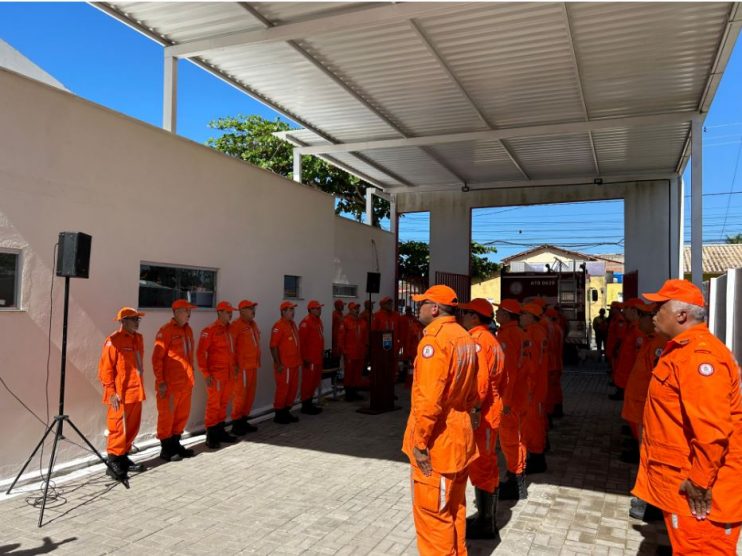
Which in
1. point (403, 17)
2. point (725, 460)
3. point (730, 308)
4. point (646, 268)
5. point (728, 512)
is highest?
point (403, 17)

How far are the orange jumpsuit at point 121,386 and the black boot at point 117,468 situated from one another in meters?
0.06

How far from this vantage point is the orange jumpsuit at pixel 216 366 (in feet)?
24.3

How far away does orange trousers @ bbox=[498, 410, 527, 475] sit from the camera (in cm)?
546

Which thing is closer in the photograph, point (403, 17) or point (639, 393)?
point (639, 393)

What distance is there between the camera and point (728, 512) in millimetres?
2828

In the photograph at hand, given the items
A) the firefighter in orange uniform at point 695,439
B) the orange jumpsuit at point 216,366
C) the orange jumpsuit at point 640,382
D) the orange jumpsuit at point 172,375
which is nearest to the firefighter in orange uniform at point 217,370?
the orange jumpsuit at point 216,366

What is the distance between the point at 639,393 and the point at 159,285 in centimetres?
608

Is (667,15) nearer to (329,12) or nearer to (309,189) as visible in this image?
(329,12)

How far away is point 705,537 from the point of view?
2900mm

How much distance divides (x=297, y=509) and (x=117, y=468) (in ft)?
7.12

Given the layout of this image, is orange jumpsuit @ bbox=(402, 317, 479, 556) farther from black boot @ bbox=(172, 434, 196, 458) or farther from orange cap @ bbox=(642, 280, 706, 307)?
black boot @ bbox=(172, 434, 196, 458)

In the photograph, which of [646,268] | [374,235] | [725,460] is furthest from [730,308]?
[374,235]

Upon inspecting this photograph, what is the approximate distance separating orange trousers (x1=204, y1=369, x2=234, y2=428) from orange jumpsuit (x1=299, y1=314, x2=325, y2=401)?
2.30 meters

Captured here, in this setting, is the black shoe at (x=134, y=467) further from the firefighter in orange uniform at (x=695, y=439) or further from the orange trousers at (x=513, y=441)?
the firefighter in orange uniform at (x=695, y=439)
